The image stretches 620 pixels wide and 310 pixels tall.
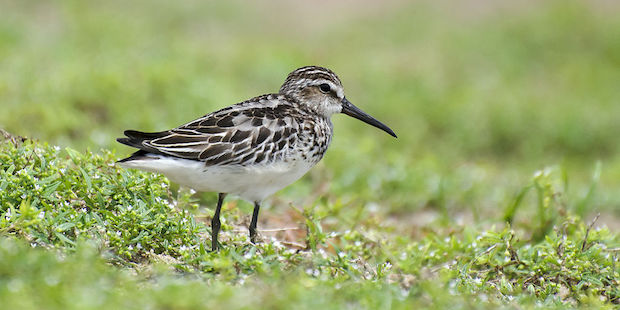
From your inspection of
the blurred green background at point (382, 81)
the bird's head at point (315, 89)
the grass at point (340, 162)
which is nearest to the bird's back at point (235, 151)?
the grass at point (340, 162)

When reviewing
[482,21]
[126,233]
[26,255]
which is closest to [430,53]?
[482,21]

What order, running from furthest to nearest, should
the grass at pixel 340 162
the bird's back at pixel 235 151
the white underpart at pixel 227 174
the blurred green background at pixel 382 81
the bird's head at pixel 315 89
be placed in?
the blurred green background at pixel 382 81
the bird's head at pixel 315 89
the bird's back at pixel 235 151
the white underpart at pixel 227 174
the grass at pixel 340 162

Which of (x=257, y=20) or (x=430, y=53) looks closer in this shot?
(x=430, y=53)

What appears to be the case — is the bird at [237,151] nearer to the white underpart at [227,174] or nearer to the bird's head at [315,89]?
the white underpart at [227,174]

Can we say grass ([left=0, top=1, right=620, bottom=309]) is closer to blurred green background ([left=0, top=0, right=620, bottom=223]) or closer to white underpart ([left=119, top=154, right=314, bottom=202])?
blurred green background ([left=0, top=0, right=620, bottom=223])

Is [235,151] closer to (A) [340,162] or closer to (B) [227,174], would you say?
(B) [227,174]

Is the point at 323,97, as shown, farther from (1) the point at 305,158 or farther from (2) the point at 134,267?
(2) the point at 134,267

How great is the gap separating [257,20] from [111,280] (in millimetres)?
11793

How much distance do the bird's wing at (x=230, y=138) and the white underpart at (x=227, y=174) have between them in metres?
0.05

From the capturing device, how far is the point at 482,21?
1587cm

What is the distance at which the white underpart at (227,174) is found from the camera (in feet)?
17.3

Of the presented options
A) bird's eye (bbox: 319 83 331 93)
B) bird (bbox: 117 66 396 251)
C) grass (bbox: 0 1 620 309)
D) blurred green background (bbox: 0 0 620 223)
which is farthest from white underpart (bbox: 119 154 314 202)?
blurred green background (bbox: 0 0 620 223)

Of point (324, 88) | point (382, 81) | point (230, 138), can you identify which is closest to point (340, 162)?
point (324, 88)

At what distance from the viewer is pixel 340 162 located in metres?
8.99
